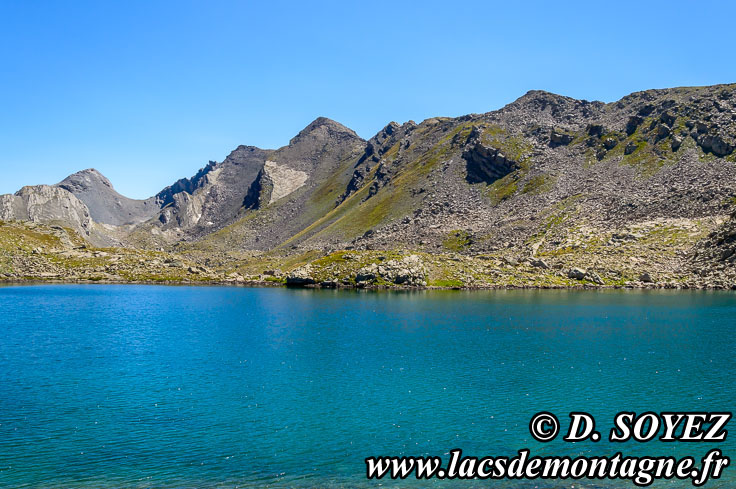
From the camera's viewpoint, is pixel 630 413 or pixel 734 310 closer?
pixel 630 413

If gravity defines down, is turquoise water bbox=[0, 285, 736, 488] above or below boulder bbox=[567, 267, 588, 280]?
below

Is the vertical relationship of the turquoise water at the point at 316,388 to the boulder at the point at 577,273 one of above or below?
below

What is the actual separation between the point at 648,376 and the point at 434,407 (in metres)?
24.2

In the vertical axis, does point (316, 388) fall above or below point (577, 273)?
below

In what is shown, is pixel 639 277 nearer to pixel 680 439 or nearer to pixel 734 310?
pixel 734 310

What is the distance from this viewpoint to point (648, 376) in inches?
1909

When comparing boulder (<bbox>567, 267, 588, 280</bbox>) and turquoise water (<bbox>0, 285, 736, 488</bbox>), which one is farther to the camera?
boulder (<bbox>567, 267, 588, 280</bbox>)

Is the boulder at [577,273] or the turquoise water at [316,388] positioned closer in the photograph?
the turquoise water at [316,388]

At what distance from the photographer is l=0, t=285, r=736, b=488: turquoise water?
98.6ft

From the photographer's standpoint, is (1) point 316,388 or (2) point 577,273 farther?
(2) point 577,273

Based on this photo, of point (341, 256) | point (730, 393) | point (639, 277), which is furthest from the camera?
point (341, 256)

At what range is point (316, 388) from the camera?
1784 inches

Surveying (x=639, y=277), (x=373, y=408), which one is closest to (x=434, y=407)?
(x=373, y=408)

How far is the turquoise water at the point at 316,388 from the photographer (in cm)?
3005
